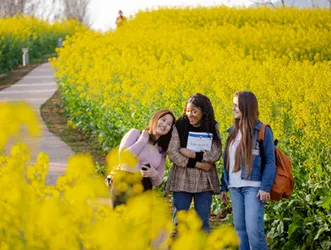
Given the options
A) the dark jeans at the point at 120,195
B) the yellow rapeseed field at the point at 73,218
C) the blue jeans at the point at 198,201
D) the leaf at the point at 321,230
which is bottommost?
the leaf at the point at 321,230

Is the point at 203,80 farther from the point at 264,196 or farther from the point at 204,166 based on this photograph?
the point at 264,196

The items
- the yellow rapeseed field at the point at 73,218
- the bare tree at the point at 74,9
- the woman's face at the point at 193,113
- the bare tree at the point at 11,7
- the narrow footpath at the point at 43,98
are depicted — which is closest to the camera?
the yellow rapeseed field at the point at 73,218

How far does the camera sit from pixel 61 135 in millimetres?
13141

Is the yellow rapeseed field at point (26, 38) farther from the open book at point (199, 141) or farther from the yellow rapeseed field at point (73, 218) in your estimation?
the yellow rapeseed field at point (73, 218)

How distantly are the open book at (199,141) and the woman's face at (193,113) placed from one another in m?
0.09

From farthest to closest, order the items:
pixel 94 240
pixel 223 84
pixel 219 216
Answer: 1. pixel 223 84
2. pixel 219 216
3. pixel 94 240

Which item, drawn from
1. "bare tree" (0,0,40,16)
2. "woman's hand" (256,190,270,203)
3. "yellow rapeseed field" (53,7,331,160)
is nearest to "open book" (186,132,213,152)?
"woman's hand" (256,190,270,203)

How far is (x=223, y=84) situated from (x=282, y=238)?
92.8 inches

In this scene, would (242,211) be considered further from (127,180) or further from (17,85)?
(17,85)

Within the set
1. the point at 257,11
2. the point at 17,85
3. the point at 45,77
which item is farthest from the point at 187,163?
the point at 257,11

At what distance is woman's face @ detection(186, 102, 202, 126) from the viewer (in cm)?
574

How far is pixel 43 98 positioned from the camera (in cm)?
1844

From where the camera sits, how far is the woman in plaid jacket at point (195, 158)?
577cm

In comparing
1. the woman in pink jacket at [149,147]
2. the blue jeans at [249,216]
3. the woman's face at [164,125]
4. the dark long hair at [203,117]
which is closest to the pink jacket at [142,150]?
the woman in pink jacket at [149,147]
